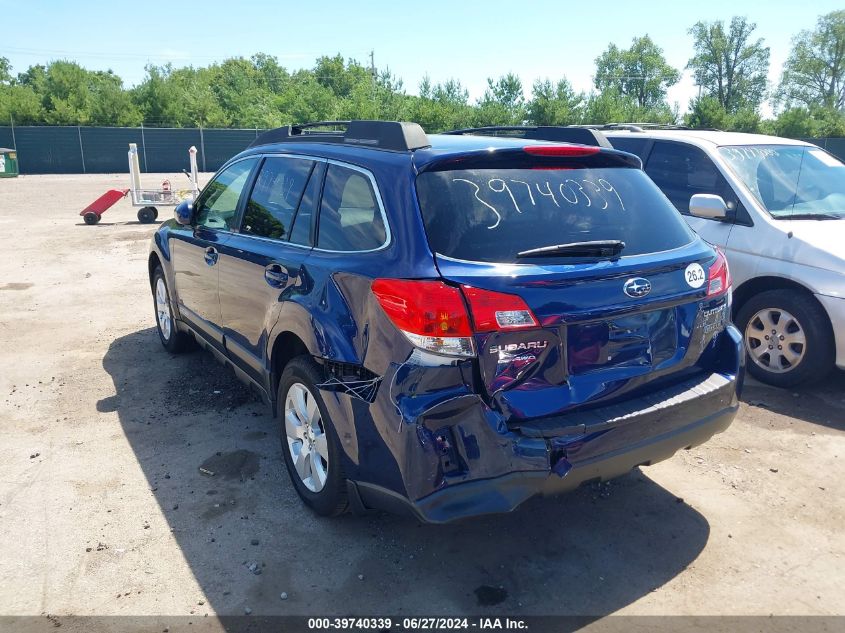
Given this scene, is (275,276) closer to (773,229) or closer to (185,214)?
(185,214)

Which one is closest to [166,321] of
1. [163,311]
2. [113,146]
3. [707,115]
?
[163,311]

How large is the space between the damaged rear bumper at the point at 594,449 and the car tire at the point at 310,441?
0.20m

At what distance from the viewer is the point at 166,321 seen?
6.08 m

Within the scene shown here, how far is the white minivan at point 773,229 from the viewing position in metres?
5.02

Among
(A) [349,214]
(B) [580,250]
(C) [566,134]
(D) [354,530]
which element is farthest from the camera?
(C) [566,134]

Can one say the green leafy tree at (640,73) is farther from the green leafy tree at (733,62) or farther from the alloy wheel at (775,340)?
the alloy wheel at (775,340)

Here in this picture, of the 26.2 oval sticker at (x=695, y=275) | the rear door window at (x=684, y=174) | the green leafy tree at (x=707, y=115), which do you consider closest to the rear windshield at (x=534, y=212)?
the 26.2 oval sticker at (x=695, y=275)

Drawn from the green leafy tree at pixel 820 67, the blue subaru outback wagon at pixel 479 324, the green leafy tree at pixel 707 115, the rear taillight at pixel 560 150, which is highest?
the green leafy tree at pixel 820 67

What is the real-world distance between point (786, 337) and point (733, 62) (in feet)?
285

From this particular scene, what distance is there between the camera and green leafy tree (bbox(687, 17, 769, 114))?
78.7 meters

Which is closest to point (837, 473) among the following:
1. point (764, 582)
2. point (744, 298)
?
point (764, 582)

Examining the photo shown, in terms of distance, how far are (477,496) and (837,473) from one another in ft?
8.73

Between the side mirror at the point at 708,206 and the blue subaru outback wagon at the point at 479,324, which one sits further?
the side mirror at the point at 708,206

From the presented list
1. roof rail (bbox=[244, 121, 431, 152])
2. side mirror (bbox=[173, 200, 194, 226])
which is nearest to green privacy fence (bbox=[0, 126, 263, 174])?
side mirror (bbox=[173, 200, 194, 226])
